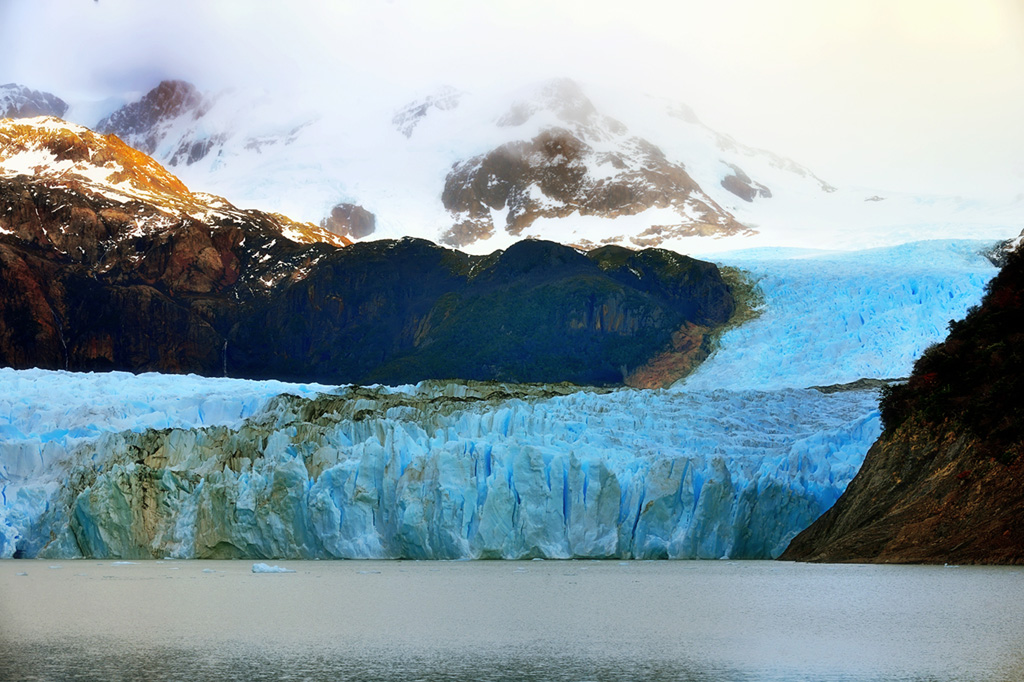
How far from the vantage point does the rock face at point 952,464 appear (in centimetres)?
2241

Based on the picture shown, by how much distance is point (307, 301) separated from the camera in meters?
74.2

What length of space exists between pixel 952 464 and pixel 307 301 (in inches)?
2149

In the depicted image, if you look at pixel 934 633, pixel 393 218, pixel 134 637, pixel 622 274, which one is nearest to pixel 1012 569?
pixel 934 633

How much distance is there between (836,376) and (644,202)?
204 ft

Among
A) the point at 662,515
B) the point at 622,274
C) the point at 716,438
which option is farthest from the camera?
the point at 622,274

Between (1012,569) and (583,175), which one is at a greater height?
(583,175)

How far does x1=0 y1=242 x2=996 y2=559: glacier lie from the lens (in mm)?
29859

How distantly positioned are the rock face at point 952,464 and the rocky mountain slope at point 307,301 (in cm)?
3018

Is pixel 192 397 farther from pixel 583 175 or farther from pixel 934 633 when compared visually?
pixel 583 175

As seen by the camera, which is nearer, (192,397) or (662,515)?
(662,515)

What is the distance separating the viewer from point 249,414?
1479 inches

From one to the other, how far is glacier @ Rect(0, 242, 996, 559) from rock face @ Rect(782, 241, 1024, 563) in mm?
2676

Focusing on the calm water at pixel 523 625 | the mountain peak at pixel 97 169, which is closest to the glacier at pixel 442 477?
the calm water at pixel 523 625

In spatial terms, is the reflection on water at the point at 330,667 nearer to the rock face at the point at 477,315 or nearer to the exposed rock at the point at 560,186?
the rock face at the point at 477,315
